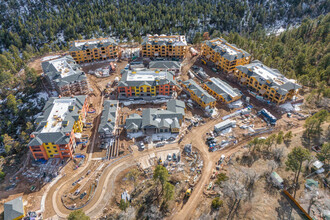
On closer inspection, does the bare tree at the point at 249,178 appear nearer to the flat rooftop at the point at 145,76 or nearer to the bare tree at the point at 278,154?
the bare tree at the point at 278,154

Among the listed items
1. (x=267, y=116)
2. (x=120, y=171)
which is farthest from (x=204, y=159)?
(x=267, y=116)

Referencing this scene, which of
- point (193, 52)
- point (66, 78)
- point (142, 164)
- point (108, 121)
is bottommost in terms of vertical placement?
point (142, 164)

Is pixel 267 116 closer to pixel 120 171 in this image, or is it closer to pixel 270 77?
pixel 270 77

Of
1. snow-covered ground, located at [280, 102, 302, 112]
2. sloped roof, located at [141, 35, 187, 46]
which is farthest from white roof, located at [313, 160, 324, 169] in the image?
sloped roof, located at [141, 35, 187, 46]

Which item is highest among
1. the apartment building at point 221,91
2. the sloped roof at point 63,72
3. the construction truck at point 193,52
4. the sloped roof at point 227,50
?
the sloped roof at point 227,50

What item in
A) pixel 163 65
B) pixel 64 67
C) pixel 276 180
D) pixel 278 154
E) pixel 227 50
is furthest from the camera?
pixel 227 50

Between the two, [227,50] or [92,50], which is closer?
[227,50]

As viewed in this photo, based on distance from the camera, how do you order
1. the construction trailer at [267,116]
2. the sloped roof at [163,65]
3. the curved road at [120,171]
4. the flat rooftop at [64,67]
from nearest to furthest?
the curved road at [120,171] → the construction trailer at [267,116] → the flat rooftop at [64,67] → the sloped roof at [163,65]

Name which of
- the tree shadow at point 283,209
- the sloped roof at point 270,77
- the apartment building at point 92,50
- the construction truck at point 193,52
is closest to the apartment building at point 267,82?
the sloped roof at point 270,77

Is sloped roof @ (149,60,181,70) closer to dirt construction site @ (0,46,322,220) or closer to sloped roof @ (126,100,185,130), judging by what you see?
dirt construction site @ (0,46,322,220)
